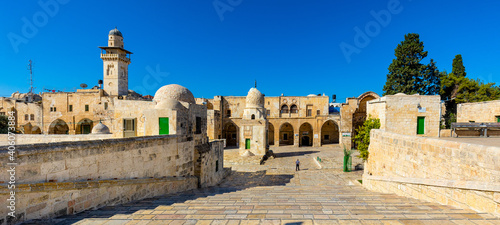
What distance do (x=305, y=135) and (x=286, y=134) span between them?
274 cm

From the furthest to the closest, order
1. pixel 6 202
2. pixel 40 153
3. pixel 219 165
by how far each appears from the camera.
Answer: pixel 219 165, pixel 40 153, pixel 6 202

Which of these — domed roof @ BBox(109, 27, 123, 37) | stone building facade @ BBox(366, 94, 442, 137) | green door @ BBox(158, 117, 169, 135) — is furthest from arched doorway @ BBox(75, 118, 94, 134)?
stone building facade @ BBox(366, 94, 442, 137)

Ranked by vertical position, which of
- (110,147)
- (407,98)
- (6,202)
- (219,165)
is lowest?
(219,165)

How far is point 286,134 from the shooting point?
32.5 m

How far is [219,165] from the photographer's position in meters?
12.4

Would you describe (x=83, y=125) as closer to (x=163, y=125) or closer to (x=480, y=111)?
(x=163, y=125)

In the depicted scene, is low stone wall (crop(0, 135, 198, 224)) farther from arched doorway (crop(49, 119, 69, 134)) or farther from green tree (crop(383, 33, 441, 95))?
arched doorway (crop(49, 119, 69, 134))

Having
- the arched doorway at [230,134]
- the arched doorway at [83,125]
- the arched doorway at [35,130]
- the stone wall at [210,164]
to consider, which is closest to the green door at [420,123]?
the stone wall at [210,164]

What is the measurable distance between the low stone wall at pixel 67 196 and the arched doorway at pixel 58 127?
103 ft

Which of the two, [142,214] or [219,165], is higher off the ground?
[142,214]

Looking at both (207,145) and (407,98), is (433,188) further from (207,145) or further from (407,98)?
(207,145)

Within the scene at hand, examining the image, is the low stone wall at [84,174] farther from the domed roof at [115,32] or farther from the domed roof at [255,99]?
the domed roof at [115,32]

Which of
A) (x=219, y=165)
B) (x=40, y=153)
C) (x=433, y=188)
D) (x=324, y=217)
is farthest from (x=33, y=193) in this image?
(x=219, y=165)

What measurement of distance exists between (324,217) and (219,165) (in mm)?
9557
